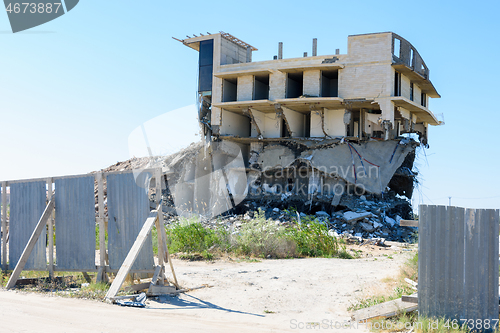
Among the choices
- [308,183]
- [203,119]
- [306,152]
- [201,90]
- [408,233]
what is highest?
[201,90]

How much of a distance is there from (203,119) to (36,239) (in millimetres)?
16717

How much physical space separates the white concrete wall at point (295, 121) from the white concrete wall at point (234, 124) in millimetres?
3446

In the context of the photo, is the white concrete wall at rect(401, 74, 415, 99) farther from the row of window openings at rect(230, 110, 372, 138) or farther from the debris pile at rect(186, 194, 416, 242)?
the debris pile at rect(186, 194, 416, 242)

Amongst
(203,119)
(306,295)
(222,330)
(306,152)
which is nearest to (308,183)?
(306,152)

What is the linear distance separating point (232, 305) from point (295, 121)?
1709cm

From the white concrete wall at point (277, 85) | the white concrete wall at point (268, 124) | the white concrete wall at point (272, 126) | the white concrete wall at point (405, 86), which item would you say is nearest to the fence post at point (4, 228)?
the white concrete wall at point (277, 85)

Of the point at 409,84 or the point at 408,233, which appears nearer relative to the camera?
the point at 408,233

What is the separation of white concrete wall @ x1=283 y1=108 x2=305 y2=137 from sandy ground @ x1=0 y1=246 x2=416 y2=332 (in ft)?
42.9

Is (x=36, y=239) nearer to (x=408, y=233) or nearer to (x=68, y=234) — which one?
(x=68, y=234)

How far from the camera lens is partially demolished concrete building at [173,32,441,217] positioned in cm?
2062

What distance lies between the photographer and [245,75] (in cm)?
2314

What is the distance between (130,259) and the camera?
23.2 feet

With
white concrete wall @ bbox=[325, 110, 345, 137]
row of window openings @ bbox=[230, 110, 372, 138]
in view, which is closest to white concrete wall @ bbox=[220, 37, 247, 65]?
row of window openings @ bbox=[230, 110, 372, 138]

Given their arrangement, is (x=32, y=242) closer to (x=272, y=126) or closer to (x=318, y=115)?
(x=318, y=115)
